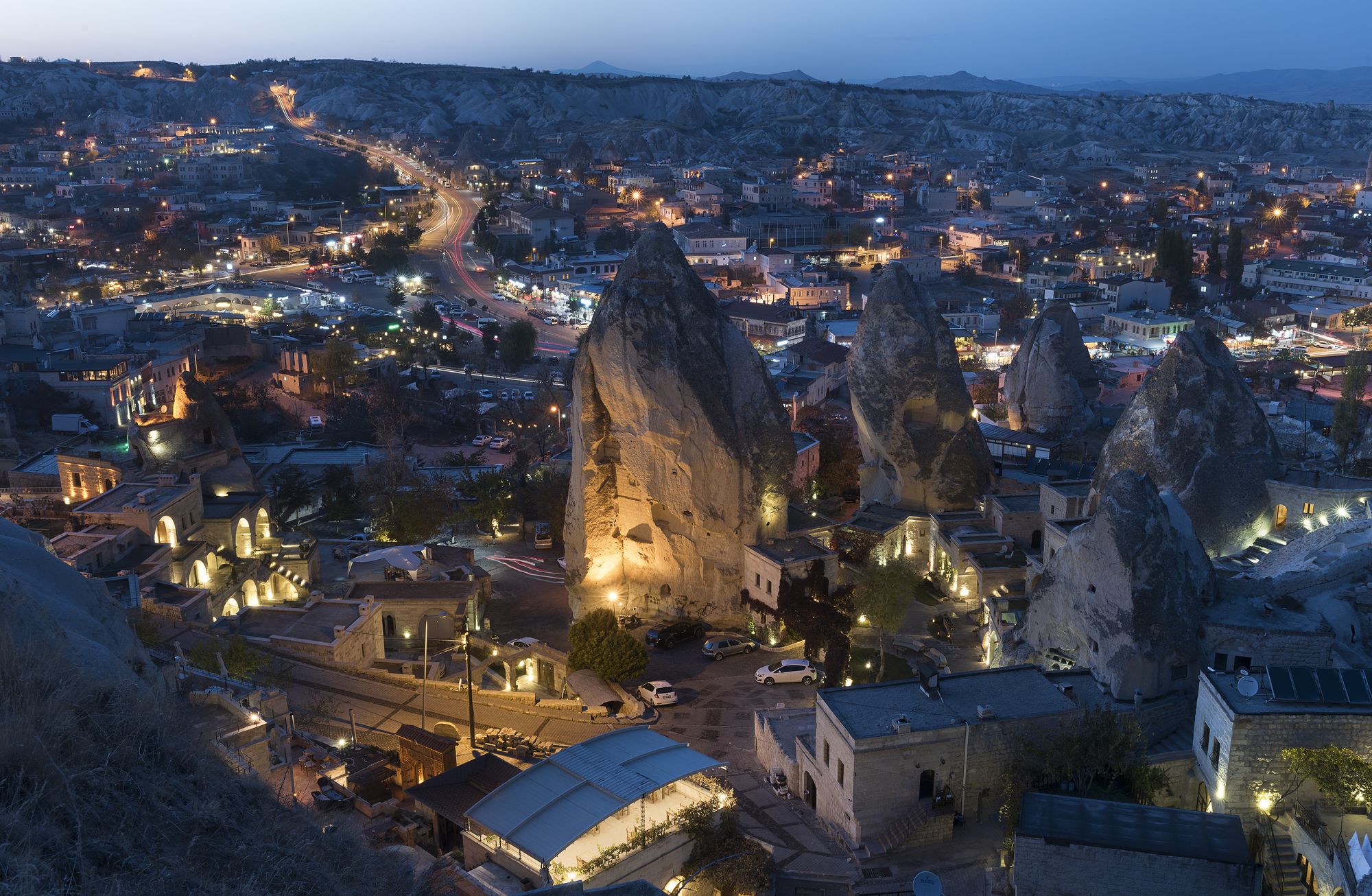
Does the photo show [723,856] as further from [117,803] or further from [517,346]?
[517,346]

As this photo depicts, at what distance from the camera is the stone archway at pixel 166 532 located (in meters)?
23.6

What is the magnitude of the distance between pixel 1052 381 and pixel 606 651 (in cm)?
1597

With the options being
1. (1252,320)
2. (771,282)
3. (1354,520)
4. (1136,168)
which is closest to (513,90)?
(1136,168)

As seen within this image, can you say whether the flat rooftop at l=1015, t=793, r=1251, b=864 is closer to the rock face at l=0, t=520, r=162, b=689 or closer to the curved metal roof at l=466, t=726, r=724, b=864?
the curved metal roof at l=466, t=726, r=724, b=864

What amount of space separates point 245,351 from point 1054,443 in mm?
35275

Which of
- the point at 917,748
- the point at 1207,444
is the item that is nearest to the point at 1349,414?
the point at 1207,444

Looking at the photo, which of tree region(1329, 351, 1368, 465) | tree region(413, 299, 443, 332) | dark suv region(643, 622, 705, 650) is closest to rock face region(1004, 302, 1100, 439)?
tree region(1329, 351, 1368, 465)

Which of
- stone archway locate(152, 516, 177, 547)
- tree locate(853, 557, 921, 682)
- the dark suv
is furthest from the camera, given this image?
stone archway locate(152, 516, 177, 547)

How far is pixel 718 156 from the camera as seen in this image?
130 meters

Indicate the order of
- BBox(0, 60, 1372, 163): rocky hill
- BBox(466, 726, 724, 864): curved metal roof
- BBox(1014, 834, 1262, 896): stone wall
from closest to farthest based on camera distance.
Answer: BBox(1014, 834, 1262, 896): stone wall, BBox(466, 726, 724, 864): curved metal roof, BBox(0, 60, 1372, 163): rocky hill

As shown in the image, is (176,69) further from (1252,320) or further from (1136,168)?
(1252,320)

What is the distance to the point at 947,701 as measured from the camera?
15.6 m

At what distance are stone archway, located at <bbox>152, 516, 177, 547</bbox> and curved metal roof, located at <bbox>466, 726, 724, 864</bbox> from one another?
12473 millimetres

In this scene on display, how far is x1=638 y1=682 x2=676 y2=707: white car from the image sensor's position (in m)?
19.8
